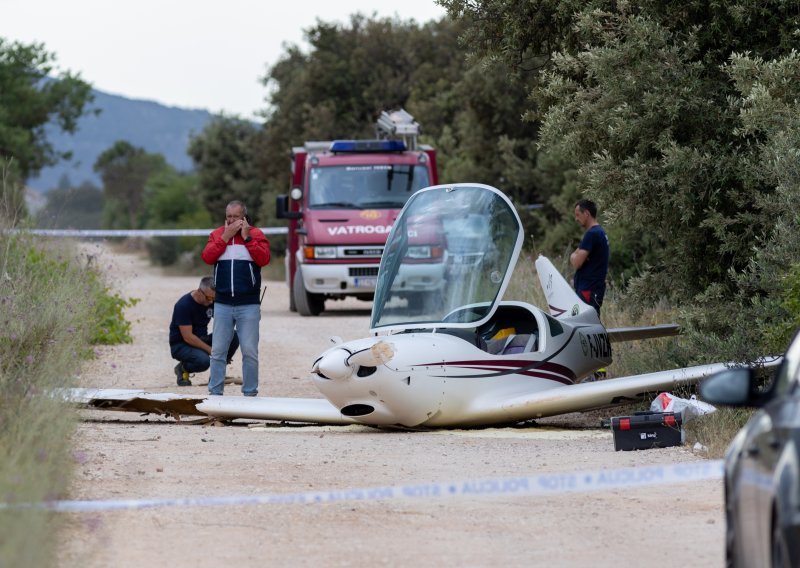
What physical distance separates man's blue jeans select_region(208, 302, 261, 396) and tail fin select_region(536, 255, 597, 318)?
2.88 m

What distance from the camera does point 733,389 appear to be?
539cm

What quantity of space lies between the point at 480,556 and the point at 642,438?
385 cm

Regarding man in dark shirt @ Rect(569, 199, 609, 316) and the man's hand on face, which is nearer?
the man's hand on face

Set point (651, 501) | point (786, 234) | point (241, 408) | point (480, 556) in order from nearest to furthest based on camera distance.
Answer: point (480, 556), point (651, 501), point (786, 234), point (241, 408)

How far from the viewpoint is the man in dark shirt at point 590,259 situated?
580 inches

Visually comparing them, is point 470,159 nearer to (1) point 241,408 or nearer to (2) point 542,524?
(1) point 241,408

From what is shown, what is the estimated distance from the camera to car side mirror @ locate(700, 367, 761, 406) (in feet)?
17.6

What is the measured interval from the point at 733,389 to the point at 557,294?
28.6ft

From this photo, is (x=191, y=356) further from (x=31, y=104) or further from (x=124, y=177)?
(x=124, y=177)

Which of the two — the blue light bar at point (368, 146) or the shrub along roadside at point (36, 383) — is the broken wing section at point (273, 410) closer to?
the shrub along roadside at point (36, 383)

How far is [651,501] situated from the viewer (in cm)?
851

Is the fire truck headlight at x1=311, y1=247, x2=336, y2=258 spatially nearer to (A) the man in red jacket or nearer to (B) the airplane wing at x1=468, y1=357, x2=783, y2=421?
(A) the man in red jacket

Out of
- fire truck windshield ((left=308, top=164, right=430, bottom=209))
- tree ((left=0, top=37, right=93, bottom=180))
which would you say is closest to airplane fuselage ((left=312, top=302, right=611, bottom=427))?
fire truck windshield ((left=308, top=164, right=430, bottom=209))

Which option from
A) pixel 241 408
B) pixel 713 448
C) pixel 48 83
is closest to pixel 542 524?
pixel 713 448
